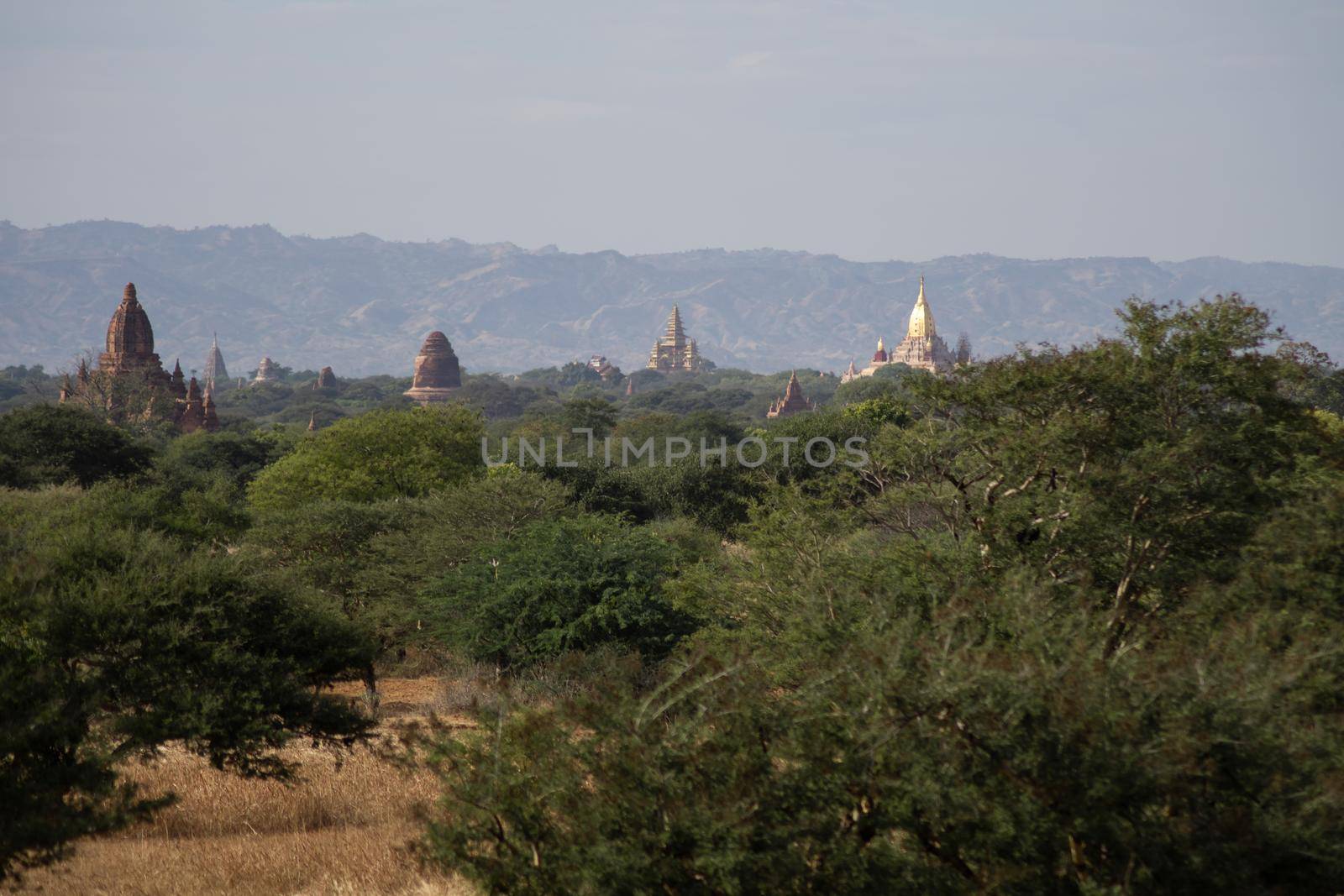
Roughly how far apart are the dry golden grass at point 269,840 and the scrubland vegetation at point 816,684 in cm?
6

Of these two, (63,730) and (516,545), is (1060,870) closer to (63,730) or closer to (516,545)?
(63,730)

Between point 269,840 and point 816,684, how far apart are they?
6.96 meters

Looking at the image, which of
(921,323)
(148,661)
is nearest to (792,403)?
(921,323)

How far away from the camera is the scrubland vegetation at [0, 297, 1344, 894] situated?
866 centimetres

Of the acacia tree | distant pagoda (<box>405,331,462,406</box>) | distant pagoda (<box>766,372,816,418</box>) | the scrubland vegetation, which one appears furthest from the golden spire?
the acacia tree

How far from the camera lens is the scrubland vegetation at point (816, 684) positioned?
8.66 metres

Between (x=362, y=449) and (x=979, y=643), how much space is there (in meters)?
32.4

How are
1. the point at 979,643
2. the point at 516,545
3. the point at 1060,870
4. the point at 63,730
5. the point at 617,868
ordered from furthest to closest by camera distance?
the point at 516,545 → the point at 979,643 → the point at 63,730 → the point at 1060,870 → the point at 617,868

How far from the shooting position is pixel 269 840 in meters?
13.9

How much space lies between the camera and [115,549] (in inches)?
562

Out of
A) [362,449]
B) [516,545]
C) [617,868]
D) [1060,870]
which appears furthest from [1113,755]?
[362,449]

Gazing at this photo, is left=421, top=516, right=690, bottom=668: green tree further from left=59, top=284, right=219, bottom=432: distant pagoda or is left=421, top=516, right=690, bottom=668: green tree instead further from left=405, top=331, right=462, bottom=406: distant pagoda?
left=405, top=331, right=462, bottom=406: distant pagoda

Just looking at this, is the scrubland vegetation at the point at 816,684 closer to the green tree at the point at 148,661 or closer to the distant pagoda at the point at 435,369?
the green tree at the point at 148,661

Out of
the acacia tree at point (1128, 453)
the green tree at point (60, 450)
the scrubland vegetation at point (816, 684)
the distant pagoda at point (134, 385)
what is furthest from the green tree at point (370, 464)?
the distant pagoda at point (134, 385)
